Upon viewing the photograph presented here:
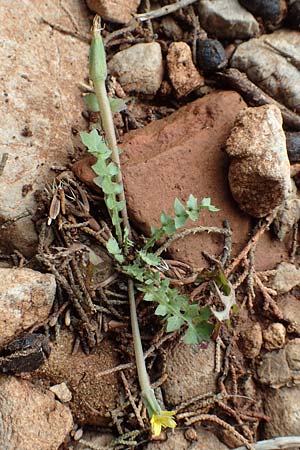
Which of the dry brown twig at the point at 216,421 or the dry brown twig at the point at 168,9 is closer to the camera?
the dry brown twig at the point at 216,421

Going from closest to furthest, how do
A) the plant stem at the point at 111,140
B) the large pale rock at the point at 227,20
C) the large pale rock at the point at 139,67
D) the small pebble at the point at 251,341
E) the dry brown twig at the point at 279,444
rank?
1. the plant stem at the point at 111,140
2. the dry brown twig at the point at 279,444
3. the small pebble at the point at 251,341
4. the large pale rock at the point at 139,67
5. the large pale rock at the point at 227,20

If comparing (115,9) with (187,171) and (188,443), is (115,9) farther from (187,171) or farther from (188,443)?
(188,443)

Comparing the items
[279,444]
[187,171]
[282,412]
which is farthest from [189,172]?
[279,444]

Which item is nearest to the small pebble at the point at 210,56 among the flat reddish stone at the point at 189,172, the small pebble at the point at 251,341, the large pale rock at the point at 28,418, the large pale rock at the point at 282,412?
the flat reddish stone at the point at 189,172

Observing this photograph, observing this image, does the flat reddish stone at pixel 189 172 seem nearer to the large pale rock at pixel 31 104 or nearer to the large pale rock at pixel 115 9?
the large pale rock at pixel 31 104

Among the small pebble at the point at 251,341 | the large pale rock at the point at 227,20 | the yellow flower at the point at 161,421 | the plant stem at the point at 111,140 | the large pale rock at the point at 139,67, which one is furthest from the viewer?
the large pale rock at the point at 227,20

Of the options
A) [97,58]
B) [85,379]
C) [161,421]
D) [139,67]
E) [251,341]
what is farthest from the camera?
[139,67]
